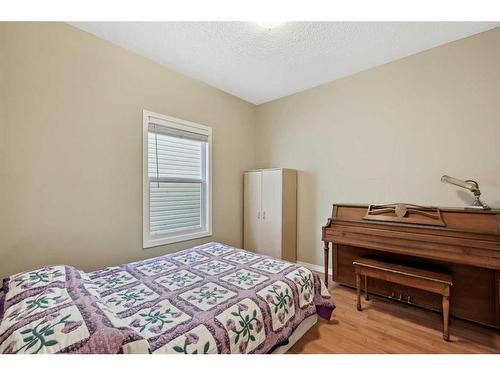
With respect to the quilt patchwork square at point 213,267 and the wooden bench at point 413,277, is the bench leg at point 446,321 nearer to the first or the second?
the wooden bench at point 413,277

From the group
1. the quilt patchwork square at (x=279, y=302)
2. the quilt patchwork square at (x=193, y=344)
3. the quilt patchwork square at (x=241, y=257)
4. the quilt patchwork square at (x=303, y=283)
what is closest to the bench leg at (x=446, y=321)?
the quilt patchwork square at (x=303, y=283)

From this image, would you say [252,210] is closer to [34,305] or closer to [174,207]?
[174,207]

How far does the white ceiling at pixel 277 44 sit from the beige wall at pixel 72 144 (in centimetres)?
29

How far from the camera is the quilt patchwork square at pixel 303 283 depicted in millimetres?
1707

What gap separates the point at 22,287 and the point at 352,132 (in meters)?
3.45

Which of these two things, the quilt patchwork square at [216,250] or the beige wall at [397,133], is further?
the quilt patchwork square at [216,250]

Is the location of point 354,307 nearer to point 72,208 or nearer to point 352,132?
point 352,132

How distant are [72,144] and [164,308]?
5.65ft

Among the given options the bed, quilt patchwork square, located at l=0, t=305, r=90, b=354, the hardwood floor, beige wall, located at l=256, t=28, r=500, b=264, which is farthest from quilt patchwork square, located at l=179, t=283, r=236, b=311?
beige wall, located at l=256, t=28, r=500, b=264

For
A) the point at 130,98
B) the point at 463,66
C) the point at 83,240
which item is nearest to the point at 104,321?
the point at 83,240

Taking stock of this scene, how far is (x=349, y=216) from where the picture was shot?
2.48 metres

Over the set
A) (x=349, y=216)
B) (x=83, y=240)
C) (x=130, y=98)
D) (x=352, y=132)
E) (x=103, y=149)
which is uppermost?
(x=130, y=98)

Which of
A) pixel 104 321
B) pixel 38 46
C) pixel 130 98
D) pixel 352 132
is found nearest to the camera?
pixel 104 321

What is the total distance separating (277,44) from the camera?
2.22 metres
